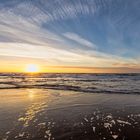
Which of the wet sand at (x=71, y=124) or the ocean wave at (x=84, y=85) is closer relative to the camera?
the wet sand at (x=71, y=124)

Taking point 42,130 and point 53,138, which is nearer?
point 53,138

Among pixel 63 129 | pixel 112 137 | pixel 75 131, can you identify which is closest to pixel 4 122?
pixel 63 129

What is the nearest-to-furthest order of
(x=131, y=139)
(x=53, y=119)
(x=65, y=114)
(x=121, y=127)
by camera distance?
(x=131, y=139) < (x=121, y=127) < (x=53, y=119) < (x=65, y=114)

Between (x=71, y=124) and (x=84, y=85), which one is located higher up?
(x=84, y=85)

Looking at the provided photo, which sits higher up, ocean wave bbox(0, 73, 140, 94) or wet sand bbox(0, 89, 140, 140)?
ocean wave bbox(0, 73, 140, 94)

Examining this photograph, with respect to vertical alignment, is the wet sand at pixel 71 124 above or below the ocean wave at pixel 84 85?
below

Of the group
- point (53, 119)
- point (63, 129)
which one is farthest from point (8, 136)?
point (53, 119)

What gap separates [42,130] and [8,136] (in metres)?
1.02

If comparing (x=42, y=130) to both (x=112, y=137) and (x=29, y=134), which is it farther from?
(x=112, y=137)

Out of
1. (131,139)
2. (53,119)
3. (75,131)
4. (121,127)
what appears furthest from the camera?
(53,119)

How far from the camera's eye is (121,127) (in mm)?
5781

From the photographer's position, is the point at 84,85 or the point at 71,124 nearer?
the point at 71,124

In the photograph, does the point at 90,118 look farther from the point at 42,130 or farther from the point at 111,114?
Result: the point at 42,130

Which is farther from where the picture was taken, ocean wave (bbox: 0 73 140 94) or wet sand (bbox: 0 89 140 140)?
ocean wave (bbox: 0 73 140 94)
